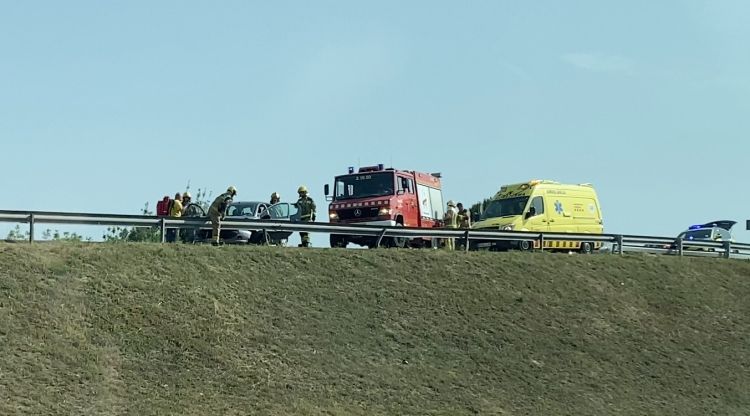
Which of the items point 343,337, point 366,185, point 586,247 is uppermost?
point 366,185

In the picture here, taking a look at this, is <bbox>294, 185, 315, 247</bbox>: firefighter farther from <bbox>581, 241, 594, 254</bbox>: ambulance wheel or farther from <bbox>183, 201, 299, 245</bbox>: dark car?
<bbox>581, 241, 594, 254</bbox>: ambulance wheel

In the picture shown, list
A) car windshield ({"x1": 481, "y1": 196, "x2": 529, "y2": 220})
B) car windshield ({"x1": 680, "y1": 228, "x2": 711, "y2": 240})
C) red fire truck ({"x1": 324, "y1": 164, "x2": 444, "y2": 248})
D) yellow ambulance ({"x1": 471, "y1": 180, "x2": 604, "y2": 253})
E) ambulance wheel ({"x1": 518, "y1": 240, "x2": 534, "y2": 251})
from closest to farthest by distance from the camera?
ambulance wheel ({"x1": 518, "y1": 240, "x2": 534, "y2": 251}), red fire truck ({"x1": 324, "y1": 164, "x2": 444, "y2": 248}), yellow ambulance ({"x1": 471, "y1": 180, "x2": 604, "y2": 253}), car windshield ({"x1": 481, "y1": 196, "x2": 529, "y2": 220}), car windshield ({"x1": 680, "y1": 228, "x2": 711, "y2": 240})

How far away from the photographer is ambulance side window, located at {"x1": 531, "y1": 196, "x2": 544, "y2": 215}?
3434 cm

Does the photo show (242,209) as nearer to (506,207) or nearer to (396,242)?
(396,242)

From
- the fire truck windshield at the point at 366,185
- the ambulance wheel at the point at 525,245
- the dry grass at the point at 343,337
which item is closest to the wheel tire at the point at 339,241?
the fire truck windshield at the point at 366,185

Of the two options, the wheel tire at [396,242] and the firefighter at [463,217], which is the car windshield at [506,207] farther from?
the wheel tire at [396,242]

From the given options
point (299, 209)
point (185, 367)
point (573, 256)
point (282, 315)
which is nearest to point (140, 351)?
point (185, 367)

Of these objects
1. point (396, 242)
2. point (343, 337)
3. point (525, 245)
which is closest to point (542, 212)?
point (525, 245)

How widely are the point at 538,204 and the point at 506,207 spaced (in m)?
0.99

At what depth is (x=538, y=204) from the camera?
34.5 m

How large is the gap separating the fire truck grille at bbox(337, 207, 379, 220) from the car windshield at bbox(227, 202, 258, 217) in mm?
3197

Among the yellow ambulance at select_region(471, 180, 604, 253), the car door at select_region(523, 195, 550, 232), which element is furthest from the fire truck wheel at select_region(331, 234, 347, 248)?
the car door at select_region(523, 195, 550, 232)

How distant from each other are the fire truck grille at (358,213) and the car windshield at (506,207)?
179 inches

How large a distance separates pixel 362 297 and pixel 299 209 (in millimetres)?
6805
